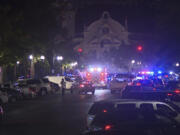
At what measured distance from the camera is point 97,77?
4547 cm

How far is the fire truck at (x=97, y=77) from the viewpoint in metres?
45.4

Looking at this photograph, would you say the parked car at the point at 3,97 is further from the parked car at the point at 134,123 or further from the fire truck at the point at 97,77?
the fire truck at the point at 97,77

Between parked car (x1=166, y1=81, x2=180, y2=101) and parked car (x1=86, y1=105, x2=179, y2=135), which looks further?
parked car (x1=166, y1=81, x2=180, y2=101)

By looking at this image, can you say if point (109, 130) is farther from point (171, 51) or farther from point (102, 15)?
point (102, 15)

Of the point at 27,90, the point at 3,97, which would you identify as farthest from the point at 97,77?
the point at 3,97

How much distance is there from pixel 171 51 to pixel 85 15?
70861 mm

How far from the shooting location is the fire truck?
149ft

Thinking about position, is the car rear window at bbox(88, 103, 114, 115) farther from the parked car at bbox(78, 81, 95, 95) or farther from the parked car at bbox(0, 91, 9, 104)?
the parked car at bbox(78, 81, 95, 95)

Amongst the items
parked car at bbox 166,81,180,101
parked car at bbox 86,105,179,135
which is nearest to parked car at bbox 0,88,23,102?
parked car at bbox 166,81,180,101

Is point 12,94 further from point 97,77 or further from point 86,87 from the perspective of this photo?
point 97,77

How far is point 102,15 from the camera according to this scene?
313 ft

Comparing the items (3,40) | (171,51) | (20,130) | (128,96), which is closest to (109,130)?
(20,130)

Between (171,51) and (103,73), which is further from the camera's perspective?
(103,73)

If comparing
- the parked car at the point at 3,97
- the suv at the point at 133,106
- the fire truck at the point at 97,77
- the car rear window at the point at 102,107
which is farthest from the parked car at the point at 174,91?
the fire truck at the point at 97,77
